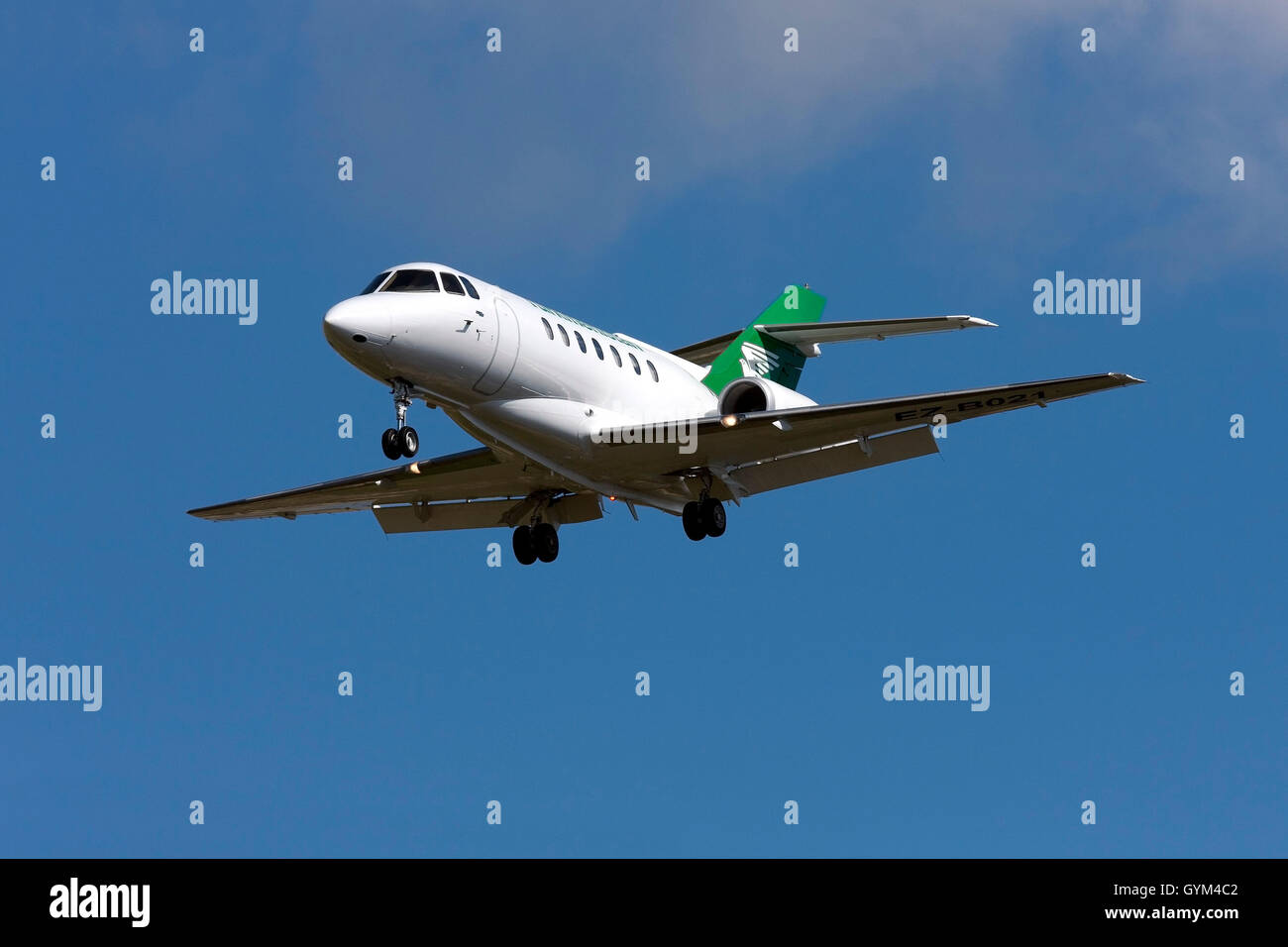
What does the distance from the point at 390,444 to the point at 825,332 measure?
8.51 metres

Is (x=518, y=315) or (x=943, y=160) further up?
(x=943, y=160)

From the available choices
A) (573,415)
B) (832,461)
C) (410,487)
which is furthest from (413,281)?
(832,461)

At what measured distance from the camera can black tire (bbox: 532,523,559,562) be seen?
2325 centimetres

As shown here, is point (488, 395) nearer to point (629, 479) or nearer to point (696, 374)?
point (629, 479)

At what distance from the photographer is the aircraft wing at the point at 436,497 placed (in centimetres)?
2250

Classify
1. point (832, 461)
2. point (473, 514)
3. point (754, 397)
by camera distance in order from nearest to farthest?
point (832, 461) < point (754, 397) < point (473, 514)

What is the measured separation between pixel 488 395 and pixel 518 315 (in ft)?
3.49

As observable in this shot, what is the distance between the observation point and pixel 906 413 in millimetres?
20734

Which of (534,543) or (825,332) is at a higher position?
(825,332)

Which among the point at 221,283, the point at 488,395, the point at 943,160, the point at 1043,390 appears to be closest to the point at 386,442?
the point at 488,395

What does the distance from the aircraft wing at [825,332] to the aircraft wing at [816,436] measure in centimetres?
232

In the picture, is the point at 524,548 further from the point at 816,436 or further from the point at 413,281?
the point at 413,281

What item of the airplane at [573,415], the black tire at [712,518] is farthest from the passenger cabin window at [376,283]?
the black tire at [712,518]

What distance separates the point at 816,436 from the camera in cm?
2139
